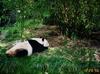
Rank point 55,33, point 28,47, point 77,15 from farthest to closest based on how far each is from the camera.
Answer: point 55,33, point 77,15, point 28,47

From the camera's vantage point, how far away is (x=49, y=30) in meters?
7.91

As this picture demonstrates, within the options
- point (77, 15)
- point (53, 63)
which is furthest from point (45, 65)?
point (77, 15)

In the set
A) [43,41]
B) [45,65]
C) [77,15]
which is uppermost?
[77,15]

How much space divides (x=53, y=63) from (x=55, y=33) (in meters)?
2.06

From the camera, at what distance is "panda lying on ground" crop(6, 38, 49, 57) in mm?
6266

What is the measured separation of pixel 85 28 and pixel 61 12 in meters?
0.73

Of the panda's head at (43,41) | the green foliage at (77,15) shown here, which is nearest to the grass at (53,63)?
the panda's head at (43,41)

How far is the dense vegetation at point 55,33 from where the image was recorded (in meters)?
5.60

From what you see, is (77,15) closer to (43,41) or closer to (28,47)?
(43,41)

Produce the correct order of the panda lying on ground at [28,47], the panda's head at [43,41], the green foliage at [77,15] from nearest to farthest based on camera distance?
the panda lying on ground at [28,47] → the panda's head at [43,41] → the green foliage at [77,15]

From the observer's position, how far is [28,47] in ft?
21.4

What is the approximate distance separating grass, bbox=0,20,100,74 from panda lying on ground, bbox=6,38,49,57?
17 centimetres

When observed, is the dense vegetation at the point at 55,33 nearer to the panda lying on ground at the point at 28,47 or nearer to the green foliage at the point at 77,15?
the green foliage at the point at 77,15

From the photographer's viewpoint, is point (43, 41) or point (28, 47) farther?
point (43, 41)
